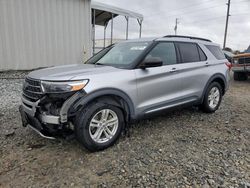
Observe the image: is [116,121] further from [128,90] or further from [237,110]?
[237,110]

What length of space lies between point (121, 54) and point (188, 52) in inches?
58.3

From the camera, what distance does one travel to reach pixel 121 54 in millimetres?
3943

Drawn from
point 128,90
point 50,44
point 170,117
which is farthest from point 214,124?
point 50,44

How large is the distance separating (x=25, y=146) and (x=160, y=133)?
227cm

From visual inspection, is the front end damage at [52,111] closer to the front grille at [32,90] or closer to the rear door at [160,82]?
the front grille at [32,90]

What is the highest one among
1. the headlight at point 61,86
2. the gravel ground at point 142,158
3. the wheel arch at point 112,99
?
the headlight at point 61,86

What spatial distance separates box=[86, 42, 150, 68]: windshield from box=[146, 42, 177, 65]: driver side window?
189 millimetres

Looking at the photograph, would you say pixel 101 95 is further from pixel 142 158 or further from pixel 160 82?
pixel 160 82

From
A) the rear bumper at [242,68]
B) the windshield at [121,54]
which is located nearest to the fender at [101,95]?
the windshield at [121,54]

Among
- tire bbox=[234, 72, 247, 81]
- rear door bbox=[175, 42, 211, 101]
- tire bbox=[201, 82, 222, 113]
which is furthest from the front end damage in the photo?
tire bbox=[234, 72, 247, 81]

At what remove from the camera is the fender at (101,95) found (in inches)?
109

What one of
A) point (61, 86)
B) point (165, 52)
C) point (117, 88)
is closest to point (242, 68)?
point (165, 52)

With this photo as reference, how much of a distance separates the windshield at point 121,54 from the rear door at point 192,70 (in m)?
0.92

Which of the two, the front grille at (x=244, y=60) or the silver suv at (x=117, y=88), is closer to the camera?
the silver suv at (x=117, y=88)
